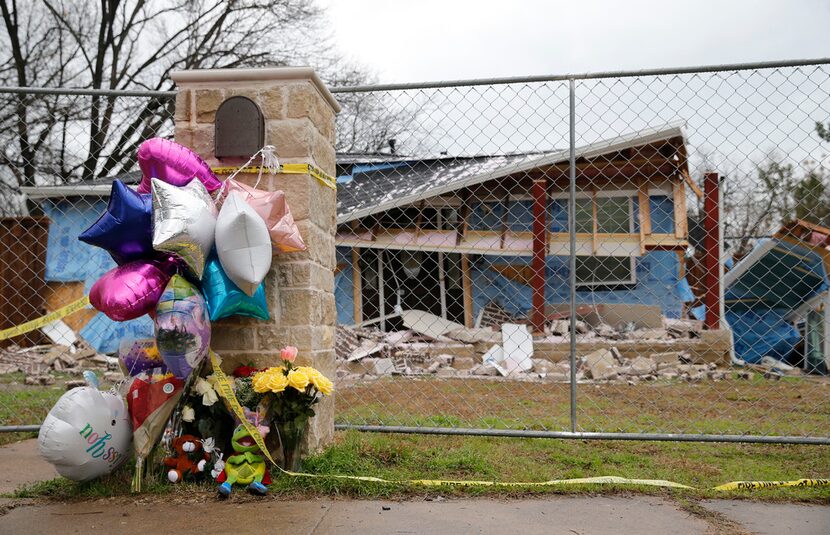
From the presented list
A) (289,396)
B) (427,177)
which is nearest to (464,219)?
(427,177)

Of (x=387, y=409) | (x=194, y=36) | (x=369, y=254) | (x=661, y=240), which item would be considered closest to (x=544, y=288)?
(x=661, y=240)

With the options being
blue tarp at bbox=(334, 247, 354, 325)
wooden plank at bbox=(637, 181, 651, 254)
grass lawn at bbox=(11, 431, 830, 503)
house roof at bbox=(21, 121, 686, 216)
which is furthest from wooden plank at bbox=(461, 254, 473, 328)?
grass lawn at bbox=(11, 431, 830, 503)

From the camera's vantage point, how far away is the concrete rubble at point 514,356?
991cm

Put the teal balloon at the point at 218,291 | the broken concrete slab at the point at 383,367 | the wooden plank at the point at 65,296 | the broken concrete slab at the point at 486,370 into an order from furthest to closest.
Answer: the wooden plank at the point at 65,296 < the broken concrete slab at the point at 383,367 < the broken concrete slab at the point at 486,370 < the teal balloon at the point at 218,291

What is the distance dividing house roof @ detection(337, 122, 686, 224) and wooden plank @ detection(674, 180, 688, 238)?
1.03 meters

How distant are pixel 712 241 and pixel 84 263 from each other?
11477 millimetres

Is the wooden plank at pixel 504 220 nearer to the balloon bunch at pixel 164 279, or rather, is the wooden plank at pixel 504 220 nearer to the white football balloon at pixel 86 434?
the balloon bunch at pixel 164 279

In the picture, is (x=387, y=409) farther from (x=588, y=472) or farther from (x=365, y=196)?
(x=365, y=196)

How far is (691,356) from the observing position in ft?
35.5

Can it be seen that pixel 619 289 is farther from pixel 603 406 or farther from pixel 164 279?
pixel 164 279

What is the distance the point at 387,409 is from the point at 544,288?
667 centimetres

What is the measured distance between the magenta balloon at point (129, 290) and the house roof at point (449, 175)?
24.4ft

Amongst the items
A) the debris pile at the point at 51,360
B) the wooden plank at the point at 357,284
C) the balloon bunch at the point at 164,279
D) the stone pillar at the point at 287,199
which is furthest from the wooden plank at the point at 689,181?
the debris pile at the point at 51,360

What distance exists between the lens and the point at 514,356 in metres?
10.9
